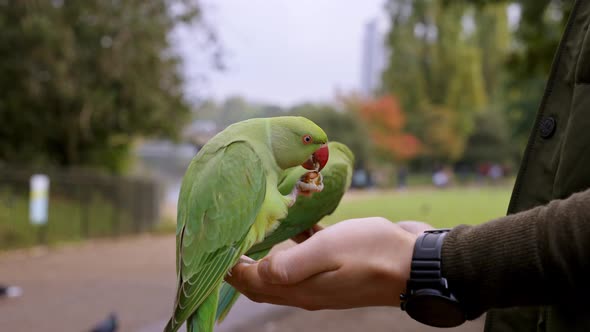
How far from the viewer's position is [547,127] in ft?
4.80

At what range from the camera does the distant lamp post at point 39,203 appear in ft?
38.8

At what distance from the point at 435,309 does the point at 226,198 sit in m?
0.59

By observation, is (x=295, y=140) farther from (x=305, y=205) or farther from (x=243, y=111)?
(x=243, y=111)

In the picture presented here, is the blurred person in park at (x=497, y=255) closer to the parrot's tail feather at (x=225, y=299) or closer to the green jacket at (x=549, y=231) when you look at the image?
the green jacket at (x=549, y=231)

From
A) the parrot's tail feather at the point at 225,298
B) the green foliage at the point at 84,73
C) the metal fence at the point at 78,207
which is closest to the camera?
the parrot's tail feather at the point at 225,298

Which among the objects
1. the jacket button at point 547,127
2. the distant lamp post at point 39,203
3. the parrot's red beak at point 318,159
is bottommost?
the distant lamp post at point 39,203

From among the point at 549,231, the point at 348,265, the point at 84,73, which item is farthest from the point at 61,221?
the point at 549,231

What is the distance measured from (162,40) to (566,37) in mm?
12437

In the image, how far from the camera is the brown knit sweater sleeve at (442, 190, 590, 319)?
107cm

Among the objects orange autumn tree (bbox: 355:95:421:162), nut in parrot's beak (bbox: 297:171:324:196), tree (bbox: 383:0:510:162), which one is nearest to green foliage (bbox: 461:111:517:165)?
tree (bbox: 383:0:510:162)

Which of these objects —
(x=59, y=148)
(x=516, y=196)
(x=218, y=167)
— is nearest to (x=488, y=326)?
(x=516, y=196)

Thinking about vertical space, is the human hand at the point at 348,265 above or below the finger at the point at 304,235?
above

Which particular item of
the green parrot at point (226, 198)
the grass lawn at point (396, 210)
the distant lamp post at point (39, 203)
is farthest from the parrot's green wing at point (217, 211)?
the distant lamp post at point (39, 203)

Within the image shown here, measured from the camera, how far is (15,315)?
279 inches
